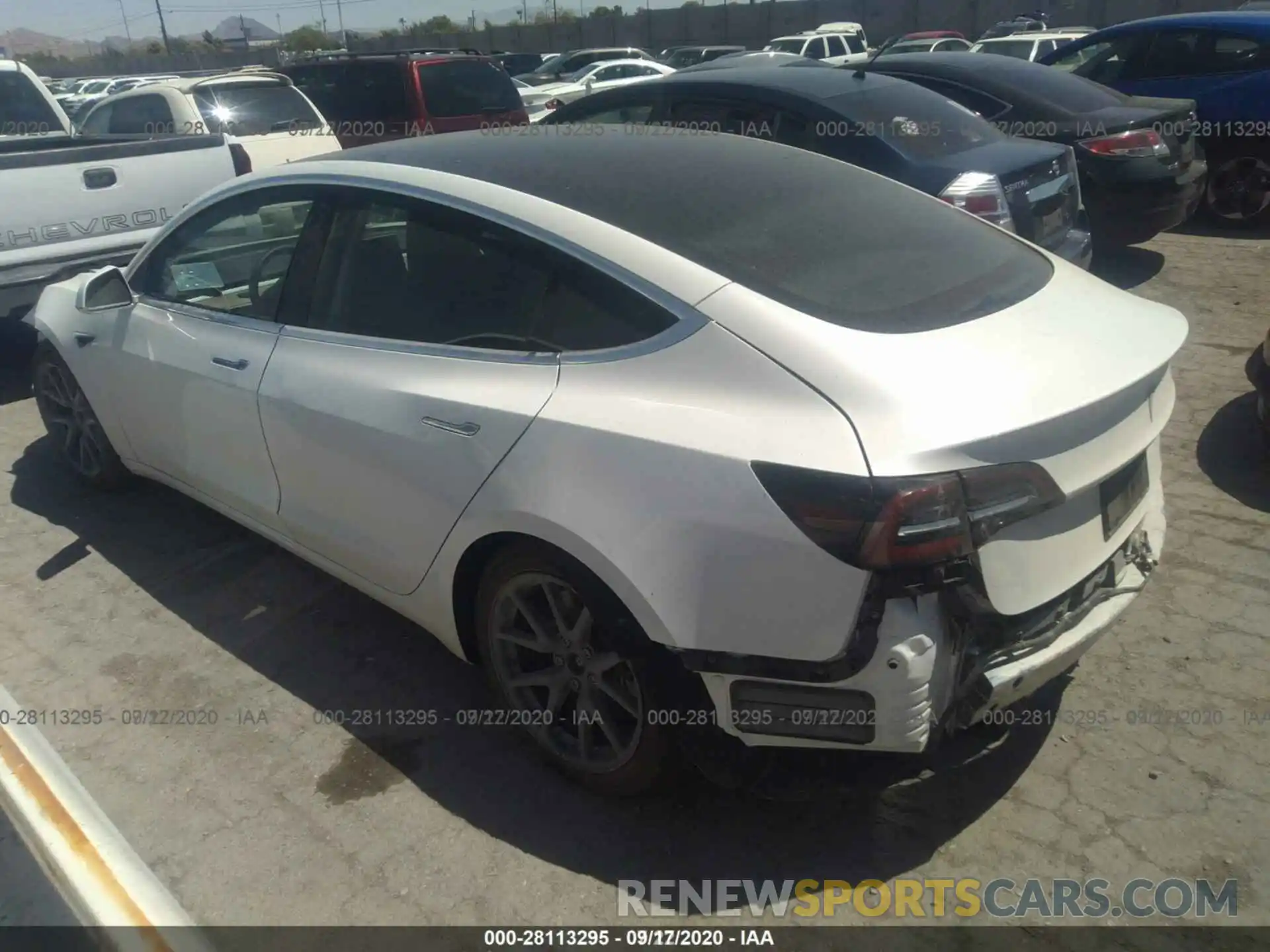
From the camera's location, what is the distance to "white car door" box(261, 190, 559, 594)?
2.68 m

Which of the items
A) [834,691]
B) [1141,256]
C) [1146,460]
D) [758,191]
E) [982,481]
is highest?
[758,191]

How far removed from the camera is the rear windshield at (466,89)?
10.3 m

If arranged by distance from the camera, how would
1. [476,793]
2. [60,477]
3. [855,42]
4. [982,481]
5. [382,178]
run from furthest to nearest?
[855,42] → [60,477] → [382,178] → [476,793] → [982,481]

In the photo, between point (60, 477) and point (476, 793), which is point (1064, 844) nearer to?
point (476, 793)

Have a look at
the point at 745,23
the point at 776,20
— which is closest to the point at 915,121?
the point at 776,20

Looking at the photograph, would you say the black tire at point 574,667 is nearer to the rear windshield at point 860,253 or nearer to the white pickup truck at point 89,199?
the rear windshield at point 860,253

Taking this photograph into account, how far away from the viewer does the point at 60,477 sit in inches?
199

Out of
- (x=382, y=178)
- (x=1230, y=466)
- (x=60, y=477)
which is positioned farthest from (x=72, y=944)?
(x=1230, y=466)

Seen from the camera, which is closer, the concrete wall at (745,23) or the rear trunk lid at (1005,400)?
the rear trunk lid at (1005,400)

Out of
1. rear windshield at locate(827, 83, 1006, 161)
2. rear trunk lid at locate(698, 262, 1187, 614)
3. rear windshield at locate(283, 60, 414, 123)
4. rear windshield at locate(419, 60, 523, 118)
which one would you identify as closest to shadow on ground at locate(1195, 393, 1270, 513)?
rear windshield at locate(827, 83, 1006, 161)

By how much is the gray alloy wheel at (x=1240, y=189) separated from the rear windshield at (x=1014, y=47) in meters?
7.34

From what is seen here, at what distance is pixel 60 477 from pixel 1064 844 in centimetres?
476

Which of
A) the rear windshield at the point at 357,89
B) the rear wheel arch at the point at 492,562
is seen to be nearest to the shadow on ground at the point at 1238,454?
the rear wheel arch at the point at 492,562

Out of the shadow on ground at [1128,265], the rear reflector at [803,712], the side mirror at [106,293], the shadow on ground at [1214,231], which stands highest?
the side mirror at [106,293]
